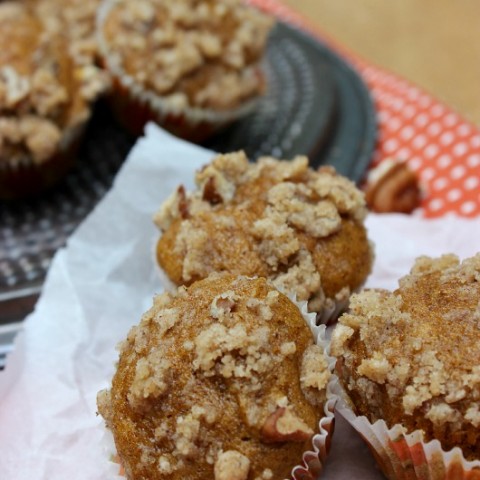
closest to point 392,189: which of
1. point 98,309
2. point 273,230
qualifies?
point 273,230

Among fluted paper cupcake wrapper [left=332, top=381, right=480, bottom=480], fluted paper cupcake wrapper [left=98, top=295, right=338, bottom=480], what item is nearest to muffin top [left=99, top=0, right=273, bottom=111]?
fluted paper cupcake wrapper [left=98, top=295, right=338, bottom=480]

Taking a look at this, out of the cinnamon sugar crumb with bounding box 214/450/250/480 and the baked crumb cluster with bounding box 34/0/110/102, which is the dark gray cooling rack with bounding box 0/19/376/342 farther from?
the cinnamon sugar crumb with bounding box 214/450/250/480

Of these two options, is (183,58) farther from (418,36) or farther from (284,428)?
(418,36)

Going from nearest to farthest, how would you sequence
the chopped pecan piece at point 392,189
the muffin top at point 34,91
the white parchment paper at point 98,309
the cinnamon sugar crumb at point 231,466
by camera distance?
the cinnamon sugar crumb at point 231,466 < the white parchment paper at point 98,309 < the muffin top at point 34,91 < the chopped pecan piece at point 392,189

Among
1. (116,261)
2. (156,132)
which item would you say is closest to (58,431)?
(116,261)

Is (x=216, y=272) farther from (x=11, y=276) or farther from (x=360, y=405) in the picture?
(x=11, y=276)

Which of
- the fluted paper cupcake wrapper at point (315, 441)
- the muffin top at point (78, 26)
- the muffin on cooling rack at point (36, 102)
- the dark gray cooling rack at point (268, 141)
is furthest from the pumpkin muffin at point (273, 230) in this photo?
the muffin top at point (78, 26)

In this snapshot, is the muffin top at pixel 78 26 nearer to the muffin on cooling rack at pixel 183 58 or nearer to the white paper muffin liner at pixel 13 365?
the muffin on cooling rack at pixel 183 58
